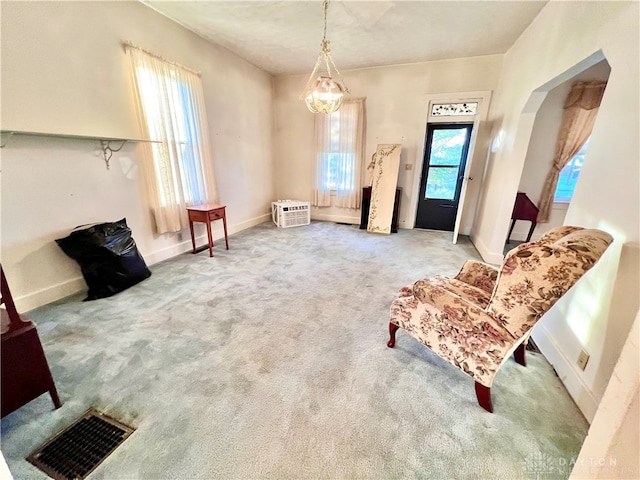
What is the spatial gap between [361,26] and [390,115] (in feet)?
5.71

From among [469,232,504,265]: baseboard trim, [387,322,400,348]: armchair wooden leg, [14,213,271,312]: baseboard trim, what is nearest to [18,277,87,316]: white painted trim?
[14,213,271,312]: baseboard trim

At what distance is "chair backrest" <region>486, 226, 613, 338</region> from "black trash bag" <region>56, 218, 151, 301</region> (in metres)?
3.00

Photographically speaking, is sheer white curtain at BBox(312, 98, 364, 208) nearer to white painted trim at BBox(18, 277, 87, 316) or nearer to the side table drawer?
the side table drawer

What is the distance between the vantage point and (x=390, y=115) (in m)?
4.61

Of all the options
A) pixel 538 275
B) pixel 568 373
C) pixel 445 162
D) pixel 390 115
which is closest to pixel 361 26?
pixel 390 115

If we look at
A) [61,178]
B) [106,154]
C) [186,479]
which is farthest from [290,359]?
[106,154]

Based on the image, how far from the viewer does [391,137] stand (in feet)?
15.4

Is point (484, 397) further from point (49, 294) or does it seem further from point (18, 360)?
point (49, 294)

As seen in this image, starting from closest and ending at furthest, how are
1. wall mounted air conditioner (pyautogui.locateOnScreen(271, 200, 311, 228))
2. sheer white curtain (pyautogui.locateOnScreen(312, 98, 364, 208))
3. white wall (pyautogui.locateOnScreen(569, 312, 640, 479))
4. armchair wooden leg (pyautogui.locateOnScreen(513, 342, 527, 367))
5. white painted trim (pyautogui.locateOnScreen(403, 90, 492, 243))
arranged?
white wall (pyautogui.locateOnScreen(569, 312, 640, 479))
armchair wooden leg (pyautogui.locateOnScreen(513, 342, 527, 367))
white painted trim (pyautogui.locateOnScreen(403, 90, 492, 243))
sheer white curtain (pyautogui.locateOnScreen(312, 98, 364, 208))
wall mounted air conditioner (pyautogui.locateOnScreen(271, 200, 311, 228))

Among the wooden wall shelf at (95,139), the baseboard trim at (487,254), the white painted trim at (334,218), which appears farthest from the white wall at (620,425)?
the white painted trim at (334,218)

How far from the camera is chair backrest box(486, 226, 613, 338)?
106cm

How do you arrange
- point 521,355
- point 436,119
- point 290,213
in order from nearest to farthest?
1. point 521,355
2. point 436,119
3. point 290,213

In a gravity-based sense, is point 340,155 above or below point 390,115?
below

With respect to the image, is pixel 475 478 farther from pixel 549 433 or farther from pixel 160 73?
pixel 160 73
